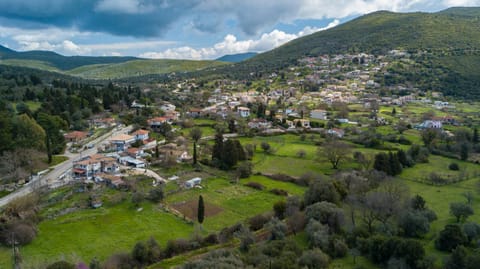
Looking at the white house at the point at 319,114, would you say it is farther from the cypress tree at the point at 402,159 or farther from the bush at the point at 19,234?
the bush at the point at 19,234

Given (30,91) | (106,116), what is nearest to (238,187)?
(106,116)

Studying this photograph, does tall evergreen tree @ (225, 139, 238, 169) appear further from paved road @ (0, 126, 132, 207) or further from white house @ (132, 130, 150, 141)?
paved road @ (0, 126, 132, 207)

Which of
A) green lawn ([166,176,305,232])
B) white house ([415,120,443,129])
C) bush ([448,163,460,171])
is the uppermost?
white house ([415,120,443,129])

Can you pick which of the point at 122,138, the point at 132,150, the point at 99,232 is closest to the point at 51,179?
the point at 132,150

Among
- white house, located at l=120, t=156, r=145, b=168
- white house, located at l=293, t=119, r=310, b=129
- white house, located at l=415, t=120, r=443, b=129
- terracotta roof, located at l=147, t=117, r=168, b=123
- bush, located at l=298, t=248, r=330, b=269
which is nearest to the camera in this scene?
bush, located at l=298, t=248, r=330, b=269

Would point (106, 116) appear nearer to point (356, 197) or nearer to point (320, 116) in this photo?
point (320, 116)

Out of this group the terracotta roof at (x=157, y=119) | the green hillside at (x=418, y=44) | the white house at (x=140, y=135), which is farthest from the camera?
the green hillside at (x=418, y=44)

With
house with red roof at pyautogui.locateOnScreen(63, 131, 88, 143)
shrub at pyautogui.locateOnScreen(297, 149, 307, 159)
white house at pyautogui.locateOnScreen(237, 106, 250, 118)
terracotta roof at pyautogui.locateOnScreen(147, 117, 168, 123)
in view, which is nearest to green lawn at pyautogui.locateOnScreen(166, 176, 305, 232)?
shrub at pyautogui.locateOnScreen(297, 149, 307, 159)

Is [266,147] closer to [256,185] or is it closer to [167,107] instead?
[256,185]

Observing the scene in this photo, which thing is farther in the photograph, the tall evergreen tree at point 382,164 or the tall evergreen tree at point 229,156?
the tall evergreen tree at point 229,156

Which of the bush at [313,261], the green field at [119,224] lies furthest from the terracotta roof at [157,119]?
the bush at [313,261]

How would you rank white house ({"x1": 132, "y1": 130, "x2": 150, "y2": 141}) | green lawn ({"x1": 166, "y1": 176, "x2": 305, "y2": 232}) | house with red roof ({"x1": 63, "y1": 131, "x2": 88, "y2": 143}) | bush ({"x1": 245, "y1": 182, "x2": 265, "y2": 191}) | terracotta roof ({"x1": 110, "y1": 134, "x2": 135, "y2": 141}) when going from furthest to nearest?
white house ({"x1": 132, "y1": 130, "x2": 150, "y2": 141}) < house with red roof ({"x1": 63, "y1": 131, "x2": 88, "y2": 143}) < terracotta roof ({"x1": 110, "y1": 134, "x2": 135, "y2": 141}) < bush ({"x1": 245, "y1": 182, "x2": 265, "y2": 191}) < green lawn ({"x1": 166, "y1": 176, "x2": 305, "y2": 232})
